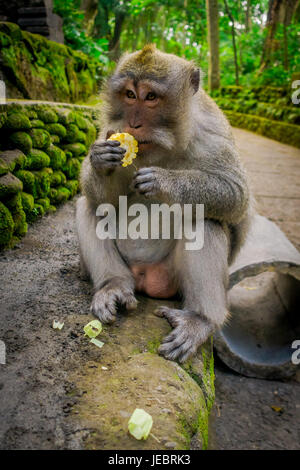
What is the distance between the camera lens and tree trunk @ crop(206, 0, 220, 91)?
1288 centimetres

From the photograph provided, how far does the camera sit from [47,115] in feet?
13.3

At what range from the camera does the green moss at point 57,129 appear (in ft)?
13.8

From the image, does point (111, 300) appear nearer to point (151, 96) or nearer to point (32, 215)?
point (151, 96)

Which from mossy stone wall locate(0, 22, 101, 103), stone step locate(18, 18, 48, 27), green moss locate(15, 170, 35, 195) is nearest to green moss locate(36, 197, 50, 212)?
green moss locate(15, 170, 35, 195)

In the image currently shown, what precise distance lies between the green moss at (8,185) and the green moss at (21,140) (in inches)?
17.0

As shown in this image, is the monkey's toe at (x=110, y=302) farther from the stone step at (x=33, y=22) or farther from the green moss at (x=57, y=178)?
the stone step at (x=33, y=22)

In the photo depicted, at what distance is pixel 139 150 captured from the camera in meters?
2.19

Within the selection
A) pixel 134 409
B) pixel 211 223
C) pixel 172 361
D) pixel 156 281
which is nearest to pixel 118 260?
pixel 156 281

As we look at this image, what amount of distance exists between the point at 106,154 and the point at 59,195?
2.25 meters

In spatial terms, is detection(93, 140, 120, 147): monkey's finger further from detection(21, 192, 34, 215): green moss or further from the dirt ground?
detection(21, 192, 34, 215): green moss

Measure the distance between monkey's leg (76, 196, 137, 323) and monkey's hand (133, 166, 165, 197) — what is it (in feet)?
1.61

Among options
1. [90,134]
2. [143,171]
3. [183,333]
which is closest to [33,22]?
[90,134]

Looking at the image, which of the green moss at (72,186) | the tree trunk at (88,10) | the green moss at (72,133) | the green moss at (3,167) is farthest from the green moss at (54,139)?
the tree trunk at (88,10)

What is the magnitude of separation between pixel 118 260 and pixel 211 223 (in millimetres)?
653
